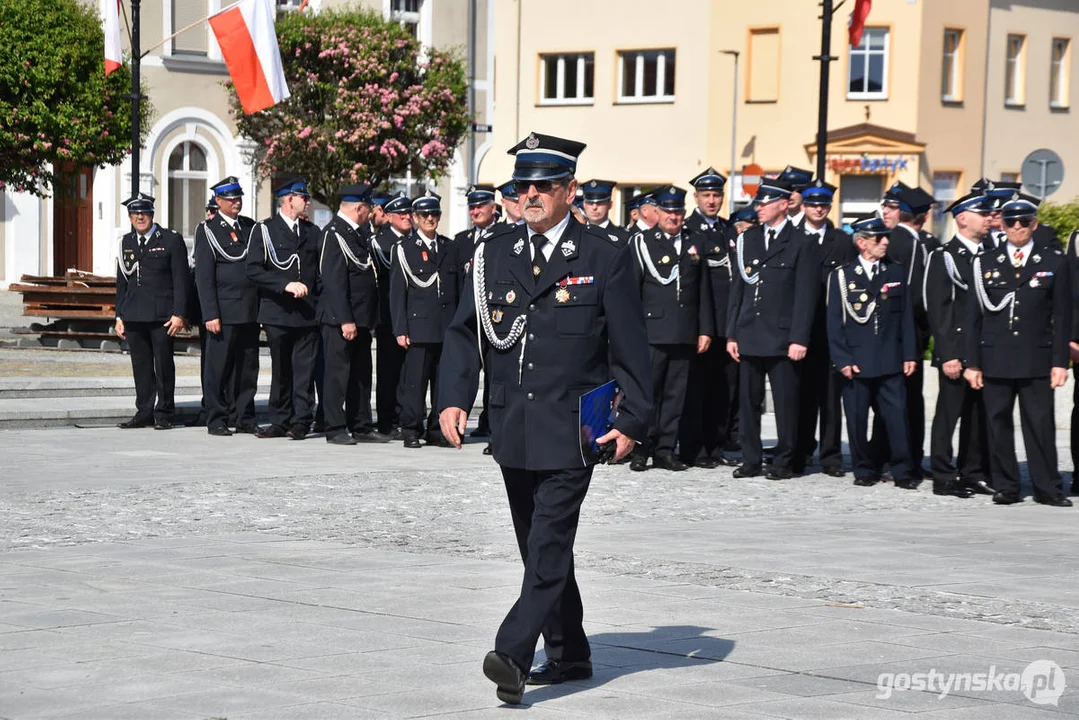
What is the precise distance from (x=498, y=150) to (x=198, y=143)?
53.3 ft

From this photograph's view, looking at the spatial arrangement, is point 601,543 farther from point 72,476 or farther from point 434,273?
point 434,273

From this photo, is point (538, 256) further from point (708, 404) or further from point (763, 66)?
point (763, 66)

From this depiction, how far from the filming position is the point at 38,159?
25.4 m

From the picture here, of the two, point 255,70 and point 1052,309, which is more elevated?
point 255,70

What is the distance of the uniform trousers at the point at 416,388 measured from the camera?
51.4 ft

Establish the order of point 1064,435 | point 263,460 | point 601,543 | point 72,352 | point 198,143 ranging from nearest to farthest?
point 601,543 < point 263,460 < point 1064,435 < point 72,352 < point 198,143

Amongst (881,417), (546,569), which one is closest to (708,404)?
(881,417)

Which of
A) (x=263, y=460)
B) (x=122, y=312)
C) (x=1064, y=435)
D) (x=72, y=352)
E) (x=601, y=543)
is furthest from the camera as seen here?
(x=72, y=352)

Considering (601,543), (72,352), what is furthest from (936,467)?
(72,352)

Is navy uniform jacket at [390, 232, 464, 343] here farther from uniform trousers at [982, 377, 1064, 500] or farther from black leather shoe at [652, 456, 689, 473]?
uniform trousers at [982, 377, 1064, 500]

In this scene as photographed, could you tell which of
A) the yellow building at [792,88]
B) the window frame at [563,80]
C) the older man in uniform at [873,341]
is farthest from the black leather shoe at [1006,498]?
the window frame at [563,80]

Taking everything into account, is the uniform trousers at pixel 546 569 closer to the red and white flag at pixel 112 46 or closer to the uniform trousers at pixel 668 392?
the uniform trousers at pixel 668 392

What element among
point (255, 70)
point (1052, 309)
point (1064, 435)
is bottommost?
point (1064, 435)

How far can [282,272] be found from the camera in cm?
1592
